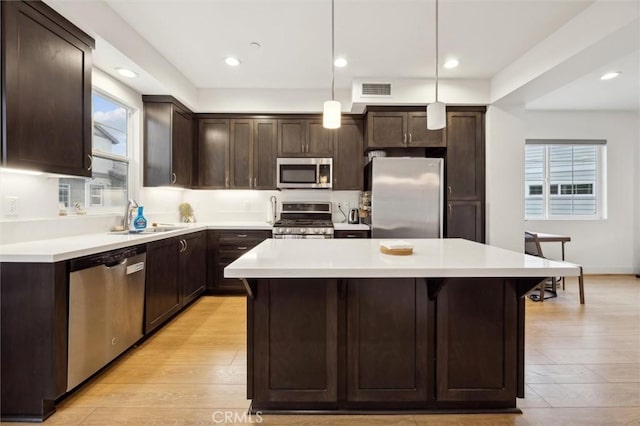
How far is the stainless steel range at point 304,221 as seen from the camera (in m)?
3.95

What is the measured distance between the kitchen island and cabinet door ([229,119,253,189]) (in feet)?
9.34

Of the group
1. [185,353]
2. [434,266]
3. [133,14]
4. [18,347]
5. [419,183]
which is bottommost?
[185,353]

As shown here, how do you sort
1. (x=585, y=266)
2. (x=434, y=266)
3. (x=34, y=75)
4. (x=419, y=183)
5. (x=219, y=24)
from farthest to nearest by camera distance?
(x=585, y=266), (x=419, y=183), (x=219, y=24), (x=34, y=75), (x=434, y=266)

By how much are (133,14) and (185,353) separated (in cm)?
276

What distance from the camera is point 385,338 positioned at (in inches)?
68.6

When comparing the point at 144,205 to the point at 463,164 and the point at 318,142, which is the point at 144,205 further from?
the point at 463,164

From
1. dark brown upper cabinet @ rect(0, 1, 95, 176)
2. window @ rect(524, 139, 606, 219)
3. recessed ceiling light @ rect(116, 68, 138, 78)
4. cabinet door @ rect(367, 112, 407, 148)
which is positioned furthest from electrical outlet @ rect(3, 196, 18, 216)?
window @ rect(524, 139, 606, 219)

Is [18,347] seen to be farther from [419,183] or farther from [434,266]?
[419,183]

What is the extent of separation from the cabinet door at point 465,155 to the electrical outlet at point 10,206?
413 cm

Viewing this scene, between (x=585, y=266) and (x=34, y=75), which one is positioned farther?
(x=585, y=266)

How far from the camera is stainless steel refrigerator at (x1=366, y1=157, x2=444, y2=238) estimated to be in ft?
12.8

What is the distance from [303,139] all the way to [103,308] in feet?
9.99

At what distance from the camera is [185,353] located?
2529 mm

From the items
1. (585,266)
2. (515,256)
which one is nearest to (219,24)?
(515,256)
